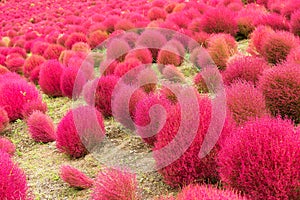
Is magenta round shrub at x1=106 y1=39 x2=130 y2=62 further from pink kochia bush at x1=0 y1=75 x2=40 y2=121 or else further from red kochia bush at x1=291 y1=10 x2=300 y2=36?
red kochia bush at x1=291 y1=10 x2=300 y2=36

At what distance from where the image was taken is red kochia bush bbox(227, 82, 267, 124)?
3264 millimetres

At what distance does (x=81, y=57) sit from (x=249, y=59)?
3.16 m

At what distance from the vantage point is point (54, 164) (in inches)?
Answer: 148

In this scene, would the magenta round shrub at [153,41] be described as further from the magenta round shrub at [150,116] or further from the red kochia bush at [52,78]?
the magenta round shrub at [150,116]

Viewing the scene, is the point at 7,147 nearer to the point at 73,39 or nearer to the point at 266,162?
the point at 266,162

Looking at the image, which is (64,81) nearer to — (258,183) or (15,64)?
(15,64)

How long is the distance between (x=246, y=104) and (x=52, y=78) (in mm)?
3252

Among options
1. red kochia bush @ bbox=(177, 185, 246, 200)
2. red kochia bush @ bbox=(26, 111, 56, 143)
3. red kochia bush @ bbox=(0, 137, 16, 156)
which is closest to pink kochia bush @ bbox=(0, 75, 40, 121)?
red kochia bush @ bbox=(26, 111, 56, 143)

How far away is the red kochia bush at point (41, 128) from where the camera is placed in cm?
432

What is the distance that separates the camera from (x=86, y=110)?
12.6 ft

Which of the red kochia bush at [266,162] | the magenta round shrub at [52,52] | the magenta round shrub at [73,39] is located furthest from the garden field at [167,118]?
the magenta round shrub at [73,39]

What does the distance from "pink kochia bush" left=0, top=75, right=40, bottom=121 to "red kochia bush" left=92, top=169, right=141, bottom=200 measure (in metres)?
2.70

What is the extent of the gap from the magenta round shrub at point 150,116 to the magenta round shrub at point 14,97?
2090 millimetres

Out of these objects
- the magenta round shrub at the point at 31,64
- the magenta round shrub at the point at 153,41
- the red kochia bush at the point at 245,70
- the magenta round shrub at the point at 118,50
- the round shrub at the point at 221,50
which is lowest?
the magenta round shrub at the point at 31,64
